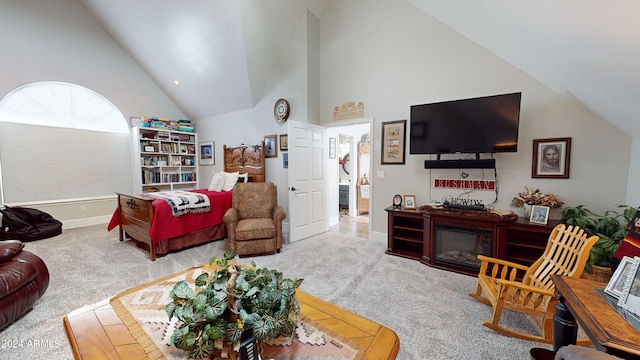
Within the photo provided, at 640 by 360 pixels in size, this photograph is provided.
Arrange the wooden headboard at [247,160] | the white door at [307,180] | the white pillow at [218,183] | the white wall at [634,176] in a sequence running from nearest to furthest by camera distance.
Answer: the white wall at [634,176], the white door at [307,180], the white pillow at [218,183], the wooden headboard at [247,160]

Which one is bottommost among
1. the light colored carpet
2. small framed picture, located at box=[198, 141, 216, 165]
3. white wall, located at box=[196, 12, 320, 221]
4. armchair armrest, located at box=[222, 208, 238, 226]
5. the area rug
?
the light colored carpet

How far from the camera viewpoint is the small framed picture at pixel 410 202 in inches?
132

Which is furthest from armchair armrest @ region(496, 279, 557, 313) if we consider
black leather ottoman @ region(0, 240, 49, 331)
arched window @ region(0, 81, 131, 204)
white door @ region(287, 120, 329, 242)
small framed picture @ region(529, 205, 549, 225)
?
arched window @ region(0, 81, 131, 204)


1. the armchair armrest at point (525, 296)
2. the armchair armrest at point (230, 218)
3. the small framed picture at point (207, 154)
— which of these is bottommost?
the armchair armrest at point (525, 296)

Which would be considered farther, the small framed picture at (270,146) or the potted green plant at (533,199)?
the small framed picture at (270,146)

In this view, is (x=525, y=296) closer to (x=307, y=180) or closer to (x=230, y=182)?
(x=307, y=180)

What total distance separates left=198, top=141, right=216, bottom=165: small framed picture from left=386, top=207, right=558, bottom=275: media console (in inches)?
182

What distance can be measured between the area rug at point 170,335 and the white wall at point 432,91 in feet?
9.16

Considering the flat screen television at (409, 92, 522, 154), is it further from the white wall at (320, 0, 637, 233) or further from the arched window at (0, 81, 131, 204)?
the arched window at (0, 81, 131, 204)

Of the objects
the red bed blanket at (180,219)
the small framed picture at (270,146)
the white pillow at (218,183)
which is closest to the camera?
the red bed blanket at (180,219)

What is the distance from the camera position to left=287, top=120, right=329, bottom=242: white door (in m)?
3.76

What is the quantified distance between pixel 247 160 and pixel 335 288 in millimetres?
3419

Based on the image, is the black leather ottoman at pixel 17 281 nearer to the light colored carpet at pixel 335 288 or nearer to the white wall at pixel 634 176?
the light colored carpet at pixel 335 288

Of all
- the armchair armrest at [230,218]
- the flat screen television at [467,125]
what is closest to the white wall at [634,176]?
the flat screen television at [467,125]
